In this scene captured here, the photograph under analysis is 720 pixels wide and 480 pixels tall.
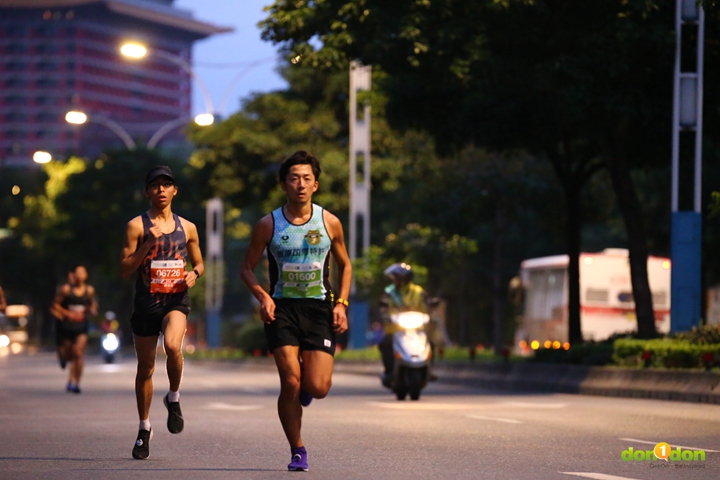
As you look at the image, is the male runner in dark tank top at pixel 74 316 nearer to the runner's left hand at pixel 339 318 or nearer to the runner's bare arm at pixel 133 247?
the runner's bare arm at pixel 133 247

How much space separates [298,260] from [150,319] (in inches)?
66.7

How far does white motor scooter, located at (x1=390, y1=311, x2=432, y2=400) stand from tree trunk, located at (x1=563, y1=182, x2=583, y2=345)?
9732 mm

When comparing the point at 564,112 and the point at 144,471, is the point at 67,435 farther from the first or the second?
the point at 564,112

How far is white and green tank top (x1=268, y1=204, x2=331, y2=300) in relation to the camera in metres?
9.79

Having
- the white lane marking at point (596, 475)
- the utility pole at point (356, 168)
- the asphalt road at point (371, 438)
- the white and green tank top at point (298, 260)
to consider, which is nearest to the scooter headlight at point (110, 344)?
the utility pole at point (356, 168)

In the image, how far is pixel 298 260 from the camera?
386 inches

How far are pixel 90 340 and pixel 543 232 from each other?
35936 mm

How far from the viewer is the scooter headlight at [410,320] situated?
66.6 ft

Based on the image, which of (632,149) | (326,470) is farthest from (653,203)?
(326,470)

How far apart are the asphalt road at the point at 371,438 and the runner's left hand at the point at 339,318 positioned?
0.90 m

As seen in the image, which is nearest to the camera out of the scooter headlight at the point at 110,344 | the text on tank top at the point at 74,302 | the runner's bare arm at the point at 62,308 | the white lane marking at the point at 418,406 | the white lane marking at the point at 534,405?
the white lane marking at the point at 418,406

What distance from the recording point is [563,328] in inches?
1751

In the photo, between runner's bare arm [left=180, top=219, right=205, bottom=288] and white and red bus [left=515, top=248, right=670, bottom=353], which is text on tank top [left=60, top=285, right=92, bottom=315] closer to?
runner's bare arm [left=180, top=219, right=205, bottom=288]

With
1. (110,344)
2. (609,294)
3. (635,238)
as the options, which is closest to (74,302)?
(635,238)
